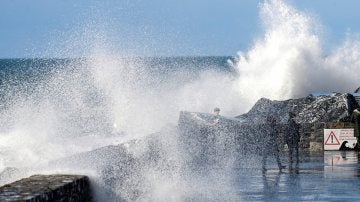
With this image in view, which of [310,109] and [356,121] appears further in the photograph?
[310,109]

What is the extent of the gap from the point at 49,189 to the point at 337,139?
19.3 meters

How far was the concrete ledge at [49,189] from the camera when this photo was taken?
7285 millimetres

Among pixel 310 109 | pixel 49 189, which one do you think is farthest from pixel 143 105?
pixel 49 189

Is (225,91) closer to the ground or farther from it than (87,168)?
farther from it

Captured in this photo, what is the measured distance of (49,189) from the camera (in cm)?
760

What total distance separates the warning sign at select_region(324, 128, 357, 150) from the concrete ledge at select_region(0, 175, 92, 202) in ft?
58.2

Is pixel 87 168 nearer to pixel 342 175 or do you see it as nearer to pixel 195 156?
pixel 342 175

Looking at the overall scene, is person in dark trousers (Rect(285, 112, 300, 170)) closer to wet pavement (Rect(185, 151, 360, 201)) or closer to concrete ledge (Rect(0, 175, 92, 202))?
wet pavement (Rect(185, 151, 360, 201))

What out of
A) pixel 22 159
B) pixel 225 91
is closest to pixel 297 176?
pixel 22 159

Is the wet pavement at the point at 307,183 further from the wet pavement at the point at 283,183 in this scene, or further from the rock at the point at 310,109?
the rock at the point at 310,109

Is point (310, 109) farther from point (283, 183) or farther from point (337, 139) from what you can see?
point (283, 183)

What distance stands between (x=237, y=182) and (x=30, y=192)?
7895 millimetres

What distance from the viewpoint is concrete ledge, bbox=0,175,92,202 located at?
23.9 ft

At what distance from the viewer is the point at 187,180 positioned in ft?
47.2
